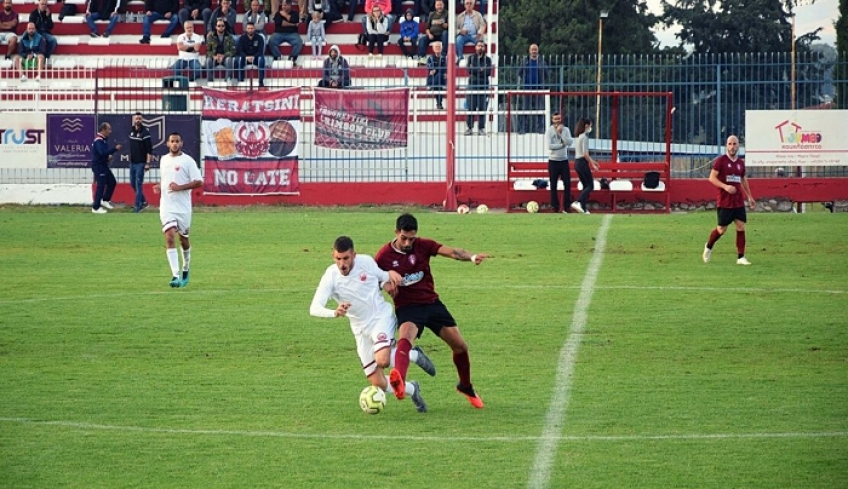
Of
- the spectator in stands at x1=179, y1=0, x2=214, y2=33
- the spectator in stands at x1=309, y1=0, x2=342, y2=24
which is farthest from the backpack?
the spectator in stands at x1=179, y1=0, x2=214, y2=33

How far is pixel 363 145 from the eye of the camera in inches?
1287

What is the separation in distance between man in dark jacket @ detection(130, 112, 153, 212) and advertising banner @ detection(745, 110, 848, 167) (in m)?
13.6

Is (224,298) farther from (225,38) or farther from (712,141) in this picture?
(225,38)

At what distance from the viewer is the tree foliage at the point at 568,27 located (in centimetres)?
6881

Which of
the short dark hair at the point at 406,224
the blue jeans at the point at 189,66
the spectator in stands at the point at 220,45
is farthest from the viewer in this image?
the spectator in stands at the point at 220,45

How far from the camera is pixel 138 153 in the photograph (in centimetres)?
3048

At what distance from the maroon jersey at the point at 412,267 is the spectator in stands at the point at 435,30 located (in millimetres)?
26957

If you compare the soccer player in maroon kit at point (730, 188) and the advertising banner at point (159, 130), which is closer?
the soccer player in maroon kit at point (730, 188)

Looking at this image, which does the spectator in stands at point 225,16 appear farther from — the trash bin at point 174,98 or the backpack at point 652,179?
the backpack at point 652,179

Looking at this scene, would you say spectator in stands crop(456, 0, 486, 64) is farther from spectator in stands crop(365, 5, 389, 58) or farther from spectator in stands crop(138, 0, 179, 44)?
spectator in stands crop(138, 0, 179, 44)

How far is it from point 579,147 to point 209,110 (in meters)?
8.83

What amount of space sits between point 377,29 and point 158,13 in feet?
23.3

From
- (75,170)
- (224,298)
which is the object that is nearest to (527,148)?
(75,170)

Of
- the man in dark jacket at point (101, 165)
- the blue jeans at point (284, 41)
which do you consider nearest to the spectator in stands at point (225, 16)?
the blue jeans at point (284, 41)
